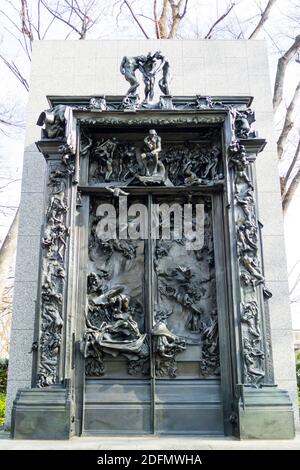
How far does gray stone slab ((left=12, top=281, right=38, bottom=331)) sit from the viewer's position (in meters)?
8.80

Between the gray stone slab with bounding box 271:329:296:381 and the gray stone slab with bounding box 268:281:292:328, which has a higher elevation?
the gray stone slab with bounding box 268:281:292:328

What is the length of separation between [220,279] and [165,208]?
162cm

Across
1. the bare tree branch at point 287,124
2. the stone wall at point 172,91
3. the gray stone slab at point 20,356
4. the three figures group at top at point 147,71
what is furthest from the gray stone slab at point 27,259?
the bare tree branch at point 287,124

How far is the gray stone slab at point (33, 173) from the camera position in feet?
31.5

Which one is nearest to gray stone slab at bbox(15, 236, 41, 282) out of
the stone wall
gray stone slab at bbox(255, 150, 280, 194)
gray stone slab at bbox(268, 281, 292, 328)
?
the stone wall

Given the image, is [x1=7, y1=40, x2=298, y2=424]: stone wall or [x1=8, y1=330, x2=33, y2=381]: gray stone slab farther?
[x1=7, y1=40, x2=298, y2=424]: stone wall

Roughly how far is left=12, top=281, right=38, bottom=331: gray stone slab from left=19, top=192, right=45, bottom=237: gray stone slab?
1.06 m

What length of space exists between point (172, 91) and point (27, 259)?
16.1 ft

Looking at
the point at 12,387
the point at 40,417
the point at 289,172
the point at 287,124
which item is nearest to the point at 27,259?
the point at 12,387

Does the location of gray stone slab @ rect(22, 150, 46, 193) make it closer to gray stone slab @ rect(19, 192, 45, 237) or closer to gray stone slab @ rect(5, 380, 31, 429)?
gray stone slab @ rect(19, 192, 45, 237)

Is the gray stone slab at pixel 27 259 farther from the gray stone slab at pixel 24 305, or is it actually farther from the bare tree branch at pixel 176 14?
the bare tree branch at pixel 176 14

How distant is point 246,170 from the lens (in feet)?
25.5
